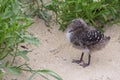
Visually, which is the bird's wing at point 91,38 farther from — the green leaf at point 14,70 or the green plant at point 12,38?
the green leaf at point 14,70

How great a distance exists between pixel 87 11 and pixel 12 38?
1.62m

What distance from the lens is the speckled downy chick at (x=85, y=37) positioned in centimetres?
556

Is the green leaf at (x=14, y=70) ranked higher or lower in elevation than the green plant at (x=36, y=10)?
lower

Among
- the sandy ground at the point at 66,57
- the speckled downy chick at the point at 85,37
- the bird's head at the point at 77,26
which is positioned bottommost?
the sandy ground at the point at 66,57

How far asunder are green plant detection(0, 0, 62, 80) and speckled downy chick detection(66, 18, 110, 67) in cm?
69

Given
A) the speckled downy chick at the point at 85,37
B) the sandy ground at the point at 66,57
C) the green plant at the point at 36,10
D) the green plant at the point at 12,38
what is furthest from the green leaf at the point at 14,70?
the green plant at the point at 36,10

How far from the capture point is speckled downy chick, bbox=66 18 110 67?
219 inches

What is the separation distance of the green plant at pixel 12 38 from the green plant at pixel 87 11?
3.51 feet

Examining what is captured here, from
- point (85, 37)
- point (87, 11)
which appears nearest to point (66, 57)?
point (85, 37)

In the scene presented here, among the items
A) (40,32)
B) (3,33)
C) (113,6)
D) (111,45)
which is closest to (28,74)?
(3,33)

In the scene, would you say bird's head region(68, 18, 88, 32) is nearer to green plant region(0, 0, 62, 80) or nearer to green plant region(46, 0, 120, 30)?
green plant region(46, 0, 120, 30)

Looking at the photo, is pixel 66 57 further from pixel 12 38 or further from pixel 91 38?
pixel 12 38

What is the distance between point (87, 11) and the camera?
6.20 m

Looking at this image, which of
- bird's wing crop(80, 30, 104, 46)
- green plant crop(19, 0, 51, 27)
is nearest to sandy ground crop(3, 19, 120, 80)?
green plant crop(19, 0, 51, 27)
